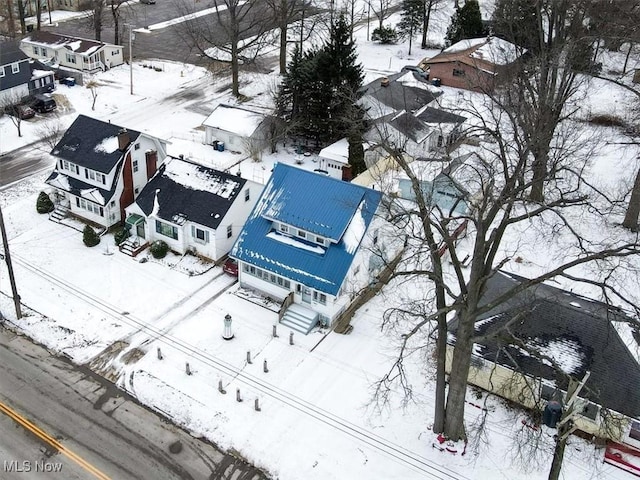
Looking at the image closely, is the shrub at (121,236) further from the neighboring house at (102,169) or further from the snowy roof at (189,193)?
the snowy roof at (189,193)

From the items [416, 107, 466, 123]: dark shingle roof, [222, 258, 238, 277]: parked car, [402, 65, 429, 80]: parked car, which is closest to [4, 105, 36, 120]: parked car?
[222, 258, 238, 277]: parked car

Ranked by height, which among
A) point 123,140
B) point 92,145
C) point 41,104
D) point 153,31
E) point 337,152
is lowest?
point 41,104

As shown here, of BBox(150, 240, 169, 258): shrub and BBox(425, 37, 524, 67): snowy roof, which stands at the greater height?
BBox(425, 37, 524, 67): snowy roof

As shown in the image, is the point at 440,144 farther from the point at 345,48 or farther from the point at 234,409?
the point at 234,409

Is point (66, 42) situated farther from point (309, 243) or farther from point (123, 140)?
point (309, 243)

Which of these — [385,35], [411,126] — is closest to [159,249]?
[411,126]

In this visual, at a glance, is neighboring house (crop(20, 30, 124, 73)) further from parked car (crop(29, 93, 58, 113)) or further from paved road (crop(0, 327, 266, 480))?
paved road (crop(0, 327, 266, 480))
